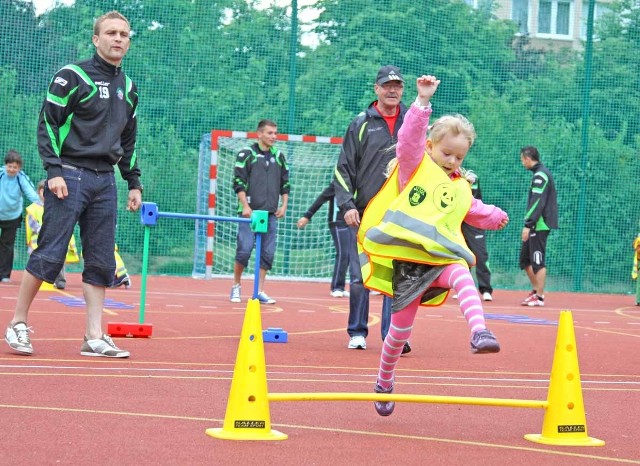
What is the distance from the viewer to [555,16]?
32.2 metres

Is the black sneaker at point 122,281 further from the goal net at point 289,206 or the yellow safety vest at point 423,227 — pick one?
the yellow safety vest at point 423,227

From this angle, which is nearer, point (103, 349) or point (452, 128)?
point (452, 128)

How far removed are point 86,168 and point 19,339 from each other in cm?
121

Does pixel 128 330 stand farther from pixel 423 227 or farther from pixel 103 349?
pixel 423 227

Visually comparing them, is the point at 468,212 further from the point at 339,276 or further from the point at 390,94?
the point at 339,276

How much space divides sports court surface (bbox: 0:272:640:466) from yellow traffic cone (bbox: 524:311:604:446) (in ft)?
0.36

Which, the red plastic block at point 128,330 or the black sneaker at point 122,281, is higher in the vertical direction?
the red plastic block at point 128,330

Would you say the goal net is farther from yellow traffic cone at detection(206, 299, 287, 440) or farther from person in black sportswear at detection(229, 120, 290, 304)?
yellow traffic cone at detection(206, 299, 287, 440)

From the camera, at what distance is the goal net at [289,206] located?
2016 centimetres

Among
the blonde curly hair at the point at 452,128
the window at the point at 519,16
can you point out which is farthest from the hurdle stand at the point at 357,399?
the window at the point at 519,16

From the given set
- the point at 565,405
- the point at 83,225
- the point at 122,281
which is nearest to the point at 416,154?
the point at 565,405

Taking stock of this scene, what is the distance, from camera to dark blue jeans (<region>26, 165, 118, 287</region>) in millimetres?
7926

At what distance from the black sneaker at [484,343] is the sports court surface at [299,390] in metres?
0.45

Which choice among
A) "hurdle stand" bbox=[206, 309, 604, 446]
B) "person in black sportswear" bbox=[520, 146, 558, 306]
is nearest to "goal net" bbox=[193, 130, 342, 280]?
"person in black sportswear" bbox=[520, 146, 558, 306]
